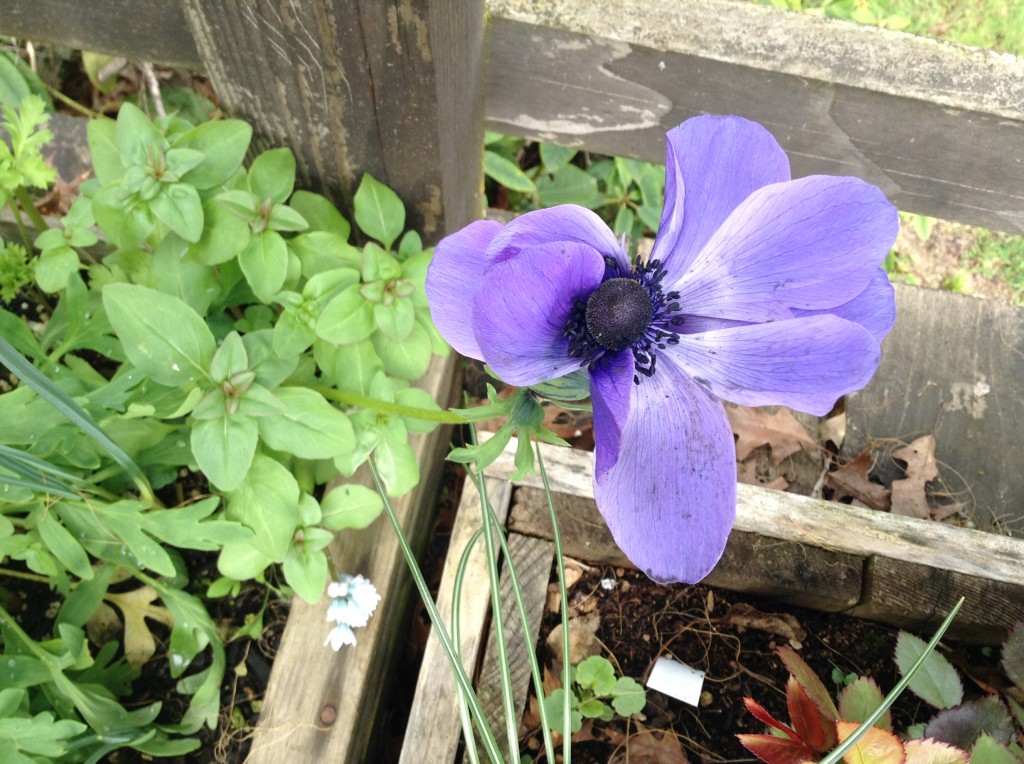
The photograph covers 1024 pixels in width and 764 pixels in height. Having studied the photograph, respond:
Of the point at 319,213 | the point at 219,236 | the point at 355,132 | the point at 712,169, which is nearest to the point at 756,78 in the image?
the point at 712,169

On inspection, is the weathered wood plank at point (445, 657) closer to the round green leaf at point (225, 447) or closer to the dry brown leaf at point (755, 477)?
the round green leaf at point (225, 447)

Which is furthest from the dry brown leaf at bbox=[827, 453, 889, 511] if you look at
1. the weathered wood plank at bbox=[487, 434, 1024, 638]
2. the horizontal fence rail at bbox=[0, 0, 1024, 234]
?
the horizontal fence rail at bbox=[0, 0, 1024, 234]

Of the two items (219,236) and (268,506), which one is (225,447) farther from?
(219,236)

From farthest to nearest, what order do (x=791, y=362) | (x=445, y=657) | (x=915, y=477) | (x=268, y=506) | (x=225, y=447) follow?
1. (x=915, y=477)
2. (x=445, y=657)
3. (x=268, y=506)
4. (x=225, y=447)
5. (x=791, y=362)

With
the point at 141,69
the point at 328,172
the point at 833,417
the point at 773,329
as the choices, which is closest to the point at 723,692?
the point at 833,417

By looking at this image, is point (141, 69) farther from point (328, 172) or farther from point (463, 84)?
point (463, 84)

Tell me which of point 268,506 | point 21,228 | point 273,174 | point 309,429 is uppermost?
point 273,174

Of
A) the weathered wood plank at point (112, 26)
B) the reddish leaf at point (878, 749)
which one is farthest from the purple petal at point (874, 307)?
the weathered wood plank at point (112, 26)
